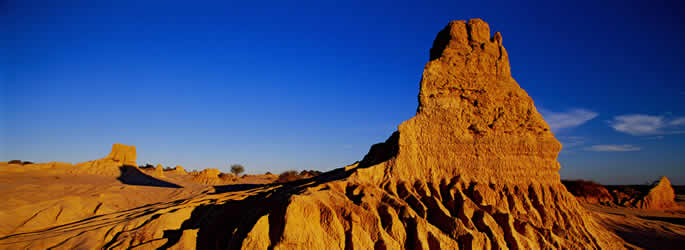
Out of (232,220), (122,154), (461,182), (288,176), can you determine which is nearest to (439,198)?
(461,182)

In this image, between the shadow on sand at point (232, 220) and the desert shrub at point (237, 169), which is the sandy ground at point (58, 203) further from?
the desert shrub at point (237, 169)

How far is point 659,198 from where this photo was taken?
2728 centimetres

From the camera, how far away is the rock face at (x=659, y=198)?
2664 cm

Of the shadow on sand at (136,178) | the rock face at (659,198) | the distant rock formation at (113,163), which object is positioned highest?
the distant rock formation at (113,163)

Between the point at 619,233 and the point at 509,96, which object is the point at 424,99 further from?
the point at 619,233

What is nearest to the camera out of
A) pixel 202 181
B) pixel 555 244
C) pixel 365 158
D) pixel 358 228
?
pixel 358 228

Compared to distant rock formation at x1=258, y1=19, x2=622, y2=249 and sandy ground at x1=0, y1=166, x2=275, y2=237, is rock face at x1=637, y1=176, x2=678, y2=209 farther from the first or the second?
sandy ground at x1=0, y1=166, x2=275, y2=237

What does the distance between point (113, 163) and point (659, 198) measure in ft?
173

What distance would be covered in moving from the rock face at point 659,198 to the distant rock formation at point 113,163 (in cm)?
4964

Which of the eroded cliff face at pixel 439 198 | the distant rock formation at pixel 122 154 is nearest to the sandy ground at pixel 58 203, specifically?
the eroded cliff face at pixel 439 198

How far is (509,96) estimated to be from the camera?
425 inches

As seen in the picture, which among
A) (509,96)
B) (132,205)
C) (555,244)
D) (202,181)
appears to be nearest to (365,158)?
(509,96)

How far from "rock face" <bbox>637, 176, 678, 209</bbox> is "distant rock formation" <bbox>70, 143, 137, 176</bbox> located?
49636 millimetres

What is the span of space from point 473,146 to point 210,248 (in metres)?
8.05
